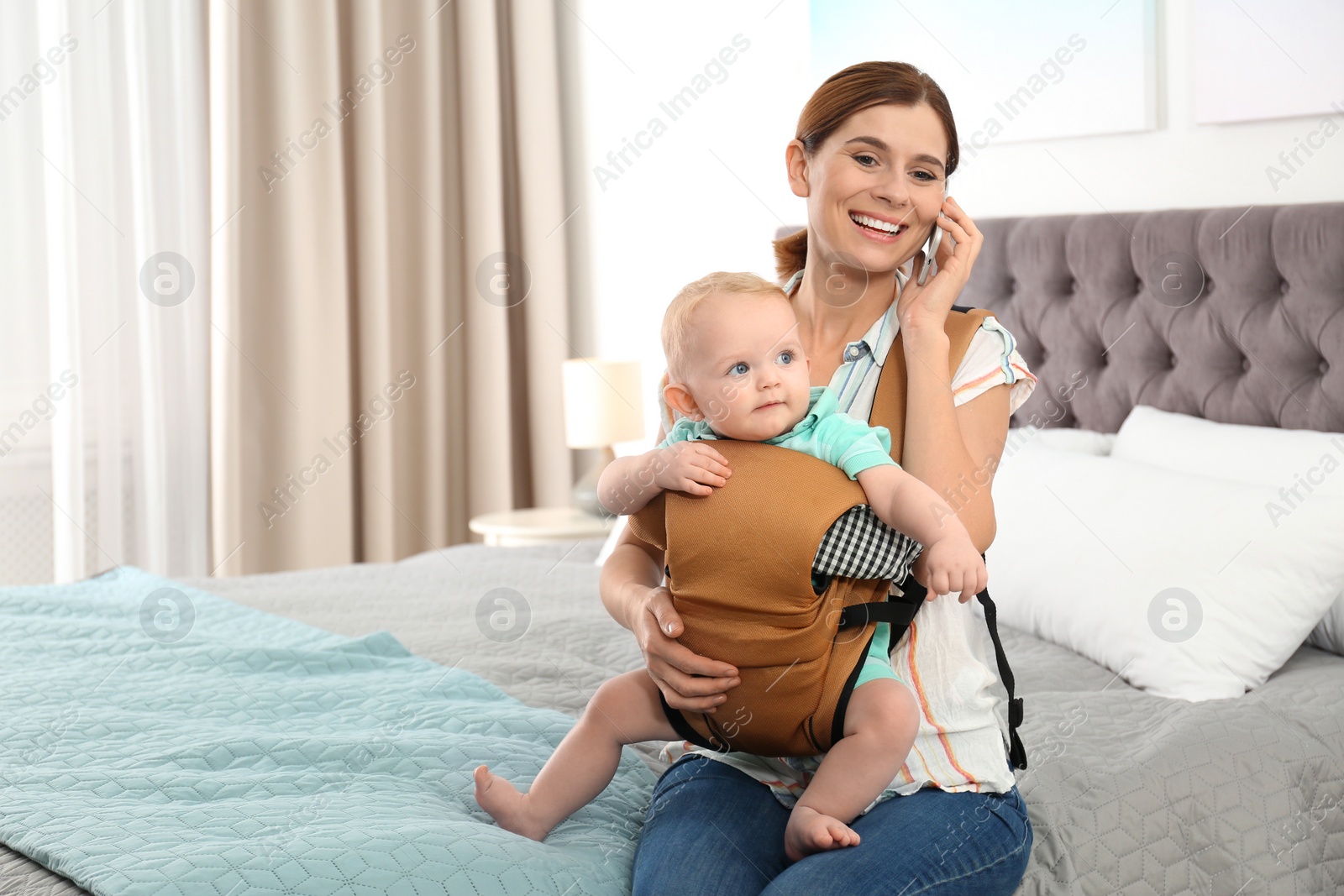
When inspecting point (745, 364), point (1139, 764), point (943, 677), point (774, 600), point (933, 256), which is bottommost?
point (1139, 764)

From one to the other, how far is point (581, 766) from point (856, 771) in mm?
308

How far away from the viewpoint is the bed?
4.31 feet

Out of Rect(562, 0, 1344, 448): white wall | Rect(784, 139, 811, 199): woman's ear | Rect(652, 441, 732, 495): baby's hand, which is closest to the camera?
Rect(652, 441, 732, 495): baby's hand

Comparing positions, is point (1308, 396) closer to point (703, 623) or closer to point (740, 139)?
point (703, 623)

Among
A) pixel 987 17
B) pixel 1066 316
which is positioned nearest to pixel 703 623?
pixel 1066 316

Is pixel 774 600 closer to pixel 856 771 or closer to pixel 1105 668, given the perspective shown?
pixel 856 771

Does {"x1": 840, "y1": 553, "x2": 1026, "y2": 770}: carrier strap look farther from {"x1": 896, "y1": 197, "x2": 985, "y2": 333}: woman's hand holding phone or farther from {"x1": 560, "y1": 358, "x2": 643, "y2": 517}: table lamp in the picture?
{"x1": 560, "y1": 358, "x2": 643, "y2": 517}: table lamp

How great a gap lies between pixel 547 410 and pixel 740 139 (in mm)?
1246

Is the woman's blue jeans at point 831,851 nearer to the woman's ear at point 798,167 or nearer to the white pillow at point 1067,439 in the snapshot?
the woman's ear at point 798,167

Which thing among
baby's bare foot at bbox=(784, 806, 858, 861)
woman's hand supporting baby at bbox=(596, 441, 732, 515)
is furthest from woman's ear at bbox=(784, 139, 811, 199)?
baby's bare foot at bbox=(784, 806, 858, 861)

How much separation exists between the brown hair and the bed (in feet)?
2.57

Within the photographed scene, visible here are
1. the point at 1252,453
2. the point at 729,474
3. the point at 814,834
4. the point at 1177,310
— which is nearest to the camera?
the point at 814,834

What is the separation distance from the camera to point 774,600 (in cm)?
114

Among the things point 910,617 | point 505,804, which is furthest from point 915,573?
point 505,804
